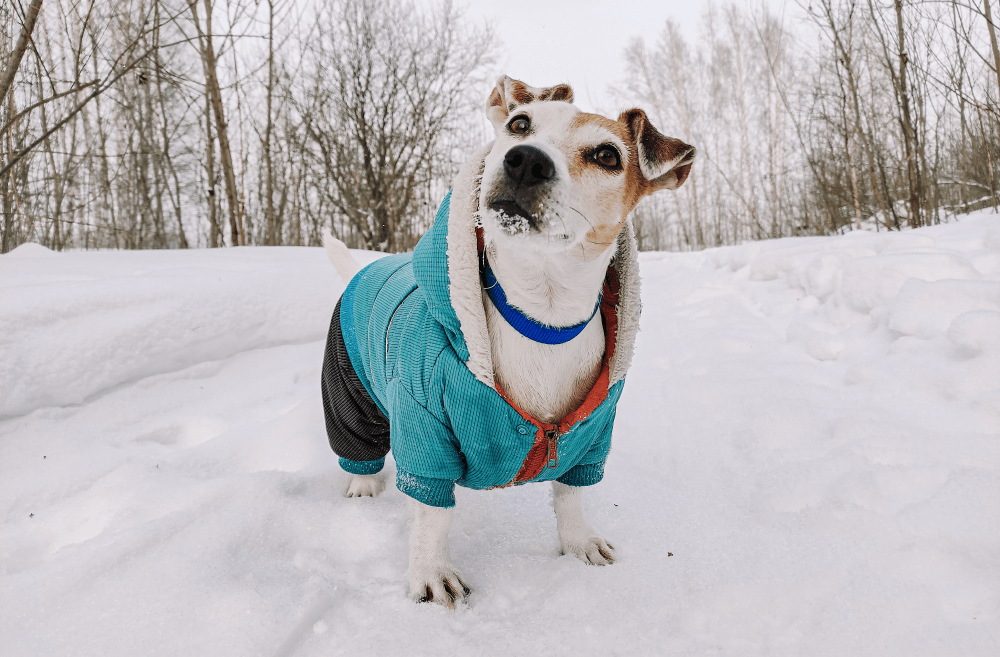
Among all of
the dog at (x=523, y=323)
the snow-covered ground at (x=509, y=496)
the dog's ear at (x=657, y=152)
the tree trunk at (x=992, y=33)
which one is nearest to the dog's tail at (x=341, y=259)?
the snow-covered ground at (x=509, y=496)

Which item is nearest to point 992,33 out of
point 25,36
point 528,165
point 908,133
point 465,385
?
point 908,133

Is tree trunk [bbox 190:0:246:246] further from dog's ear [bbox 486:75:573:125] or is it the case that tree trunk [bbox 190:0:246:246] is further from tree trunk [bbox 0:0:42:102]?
dog's ear [bbox 486:75:573:125]

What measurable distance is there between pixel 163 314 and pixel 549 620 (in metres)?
2.64

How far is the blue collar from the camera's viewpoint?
1605 millimetres

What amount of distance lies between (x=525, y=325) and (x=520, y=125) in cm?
71

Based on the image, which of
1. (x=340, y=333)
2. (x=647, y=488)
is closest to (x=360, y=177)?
(x=340, y=333)

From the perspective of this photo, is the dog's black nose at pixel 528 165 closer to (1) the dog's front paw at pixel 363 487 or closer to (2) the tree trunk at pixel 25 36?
(1) the dog's front paw at pixel 363 487

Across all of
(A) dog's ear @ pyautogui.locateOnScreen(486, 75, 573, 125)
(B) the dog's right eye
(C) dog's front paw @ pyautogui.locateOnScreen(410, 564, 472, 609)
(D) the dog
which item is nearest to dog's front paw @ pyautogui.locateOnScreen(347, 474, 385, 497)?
(D) the dog

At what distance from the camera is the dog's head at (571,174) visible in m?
1.44

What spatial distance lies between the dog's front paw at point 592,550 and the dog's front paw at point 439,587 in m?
0.40

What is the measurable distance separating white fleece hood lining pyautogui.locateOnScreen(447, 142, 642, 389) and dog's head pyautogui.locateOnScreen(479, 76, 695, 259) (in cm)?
8

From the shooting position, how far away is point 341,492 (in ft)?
7.13

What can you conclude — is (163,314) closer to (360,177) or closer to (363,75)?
(360,177)

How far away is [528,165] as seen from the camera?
1.43 m
